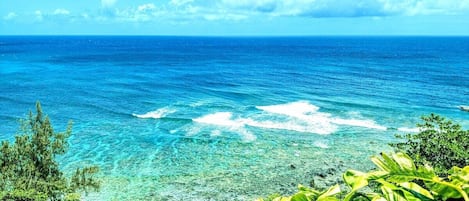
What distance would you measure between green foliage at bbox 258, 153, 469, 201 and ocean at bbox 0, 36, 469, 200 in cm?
→ 2468

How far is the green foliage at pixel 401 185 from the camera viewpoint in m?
3.41

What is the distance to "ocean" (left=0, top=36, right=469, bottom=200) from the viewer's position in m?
31.6

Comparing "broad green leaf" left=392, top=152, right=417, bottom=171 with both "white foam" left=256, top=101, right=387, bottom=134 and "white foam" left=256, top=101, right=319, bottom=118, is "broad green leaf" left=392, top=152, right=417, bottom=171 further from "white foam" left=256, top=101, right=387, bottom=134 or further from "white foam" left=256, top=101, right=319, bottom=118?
"white foam" left=256, top=101, right=319, bottom=118

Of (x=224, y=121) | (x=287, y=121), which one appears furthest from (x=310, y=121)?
→ (x=224, y=121)

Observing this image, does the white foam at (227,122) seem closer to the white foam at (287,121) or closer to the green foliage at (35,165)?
the white foam at (287,121)

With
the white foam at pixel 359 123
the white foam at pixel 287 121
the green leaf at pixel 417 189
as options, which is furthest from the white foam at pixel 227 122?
the green leaf at pixel 417 189

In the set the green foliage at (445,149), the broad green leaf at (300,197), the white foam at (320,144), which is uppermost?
the broad green leaf at (300,197)

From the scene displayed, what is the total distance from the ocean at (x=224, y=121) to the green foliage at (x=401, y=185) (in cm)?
2468

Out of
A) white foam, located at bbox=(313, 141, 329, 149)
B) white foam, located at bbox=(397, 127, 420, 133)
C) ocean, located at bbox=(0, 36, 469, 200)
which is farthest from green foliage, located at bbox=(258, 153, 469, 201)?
white foam, located at bbox=(397, 127, 420, 133)

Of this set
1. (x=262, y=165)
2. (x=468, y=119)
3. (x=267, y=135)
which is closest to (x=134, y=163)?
(x=262, y=165)

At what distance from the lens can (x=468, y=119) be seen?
48.4m

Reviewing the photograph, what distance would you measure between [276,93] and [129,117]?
2401 cm

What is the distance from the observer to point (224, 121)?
154ft

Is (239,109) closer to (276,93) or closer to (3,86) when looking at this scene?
(276,93)
